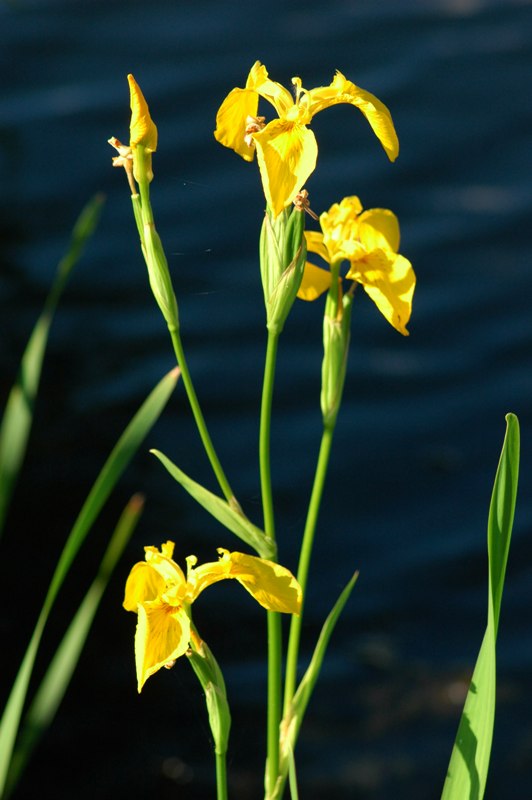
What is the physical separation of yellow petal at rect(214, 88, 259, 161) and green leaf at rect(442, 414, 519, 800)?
23cm

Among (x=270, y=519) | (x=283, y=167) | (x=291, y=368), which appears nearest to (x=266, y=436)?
(x=270, y=519)

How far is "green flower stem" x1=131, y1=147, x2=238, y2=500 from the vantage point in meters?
0.57

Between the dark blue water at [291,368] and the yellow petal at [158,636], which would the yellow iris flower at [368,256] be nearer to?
the yellow petal at [158,636]

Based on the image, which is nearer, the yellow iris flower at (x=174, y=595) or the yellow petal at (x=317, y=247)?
the yellow iris flower at (x=174, y=595)

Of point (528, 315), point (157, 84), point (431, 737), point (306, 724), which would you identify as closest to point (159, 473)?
point (306, 724)

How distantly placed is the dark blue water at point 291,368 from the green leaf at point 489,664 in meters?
0.91

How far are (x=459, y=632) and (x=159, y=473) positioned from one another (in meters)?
0.56

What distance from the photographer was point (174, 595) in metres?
0.54

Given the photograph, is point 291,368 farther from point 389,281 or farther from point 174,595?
point 174,595

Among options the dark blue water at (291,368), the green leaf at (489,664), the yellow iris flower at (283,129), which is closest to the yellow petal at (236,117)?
the yellow iris flower at (283,129)

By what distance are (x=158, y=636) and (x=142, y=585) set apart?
46mm

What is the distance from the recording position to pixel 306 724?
1.53 metres

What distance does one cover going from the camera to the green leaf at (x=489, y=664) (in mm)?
534

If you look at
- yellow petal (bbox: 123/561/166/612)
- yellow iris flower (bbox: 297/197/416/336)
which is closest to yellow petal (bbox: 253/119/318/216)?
yellow iris flower (bbox: 297/197/416/336)
